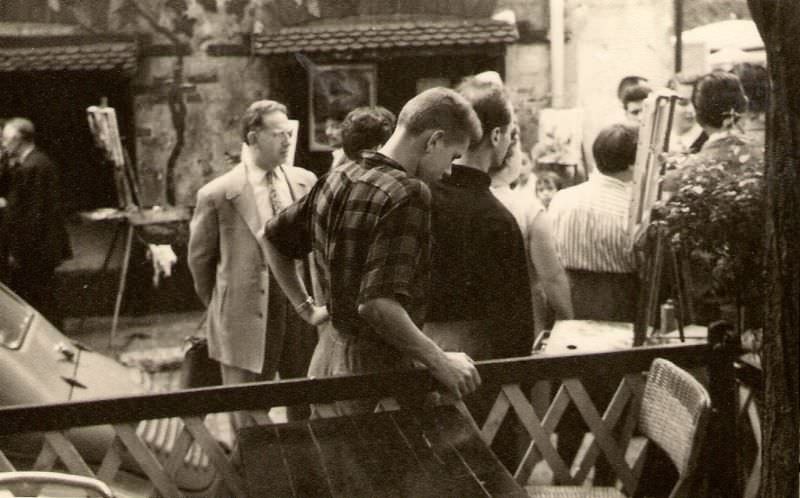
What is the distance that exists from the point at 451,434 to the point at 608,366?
2.63ft

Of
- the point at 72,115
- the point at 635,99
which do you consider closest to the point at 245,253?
the point at 635,99

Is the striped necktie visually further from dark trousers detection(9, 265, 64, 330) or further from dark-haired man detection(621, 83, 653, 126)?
dark trousers detection(9, 265, 64, 330)

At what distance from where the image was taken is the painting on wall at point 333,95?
10125 millimetres

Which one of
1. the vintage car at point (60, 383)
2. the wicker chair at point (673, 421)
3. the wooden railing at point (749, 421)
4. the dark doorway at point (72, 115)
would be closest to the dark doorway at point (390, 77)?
the dark doorway at point (72, 115)

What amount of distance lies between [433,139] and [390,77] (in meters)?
6.48

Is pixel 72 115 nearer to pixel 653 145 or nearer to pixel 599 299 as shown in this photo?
pixel 599 299

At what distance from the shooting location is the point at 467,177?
4375 mm

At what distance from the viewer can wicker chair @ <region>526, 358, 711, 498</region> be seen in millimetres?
3488

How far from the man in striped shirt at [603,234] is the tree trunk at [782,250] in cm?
273

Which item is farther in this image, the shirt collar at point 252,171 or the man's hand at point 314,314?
the shirt collar at point 252,171

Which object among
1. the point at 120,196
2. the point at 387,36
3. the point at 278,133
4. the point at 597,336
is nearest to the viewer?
the point at 597,336

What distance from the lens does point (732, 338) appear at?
4.11 metres

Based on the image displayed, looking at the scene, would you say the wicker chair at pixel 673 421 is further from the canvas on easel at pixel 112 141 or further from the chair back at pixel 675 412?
the canvas on easel at pixel 112 141

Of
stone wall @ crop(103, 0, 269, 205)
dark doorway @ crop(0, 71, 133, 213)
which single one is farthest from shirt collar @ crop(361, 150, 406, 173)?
dark doorway @ crop(0, 71, 133, 213)
